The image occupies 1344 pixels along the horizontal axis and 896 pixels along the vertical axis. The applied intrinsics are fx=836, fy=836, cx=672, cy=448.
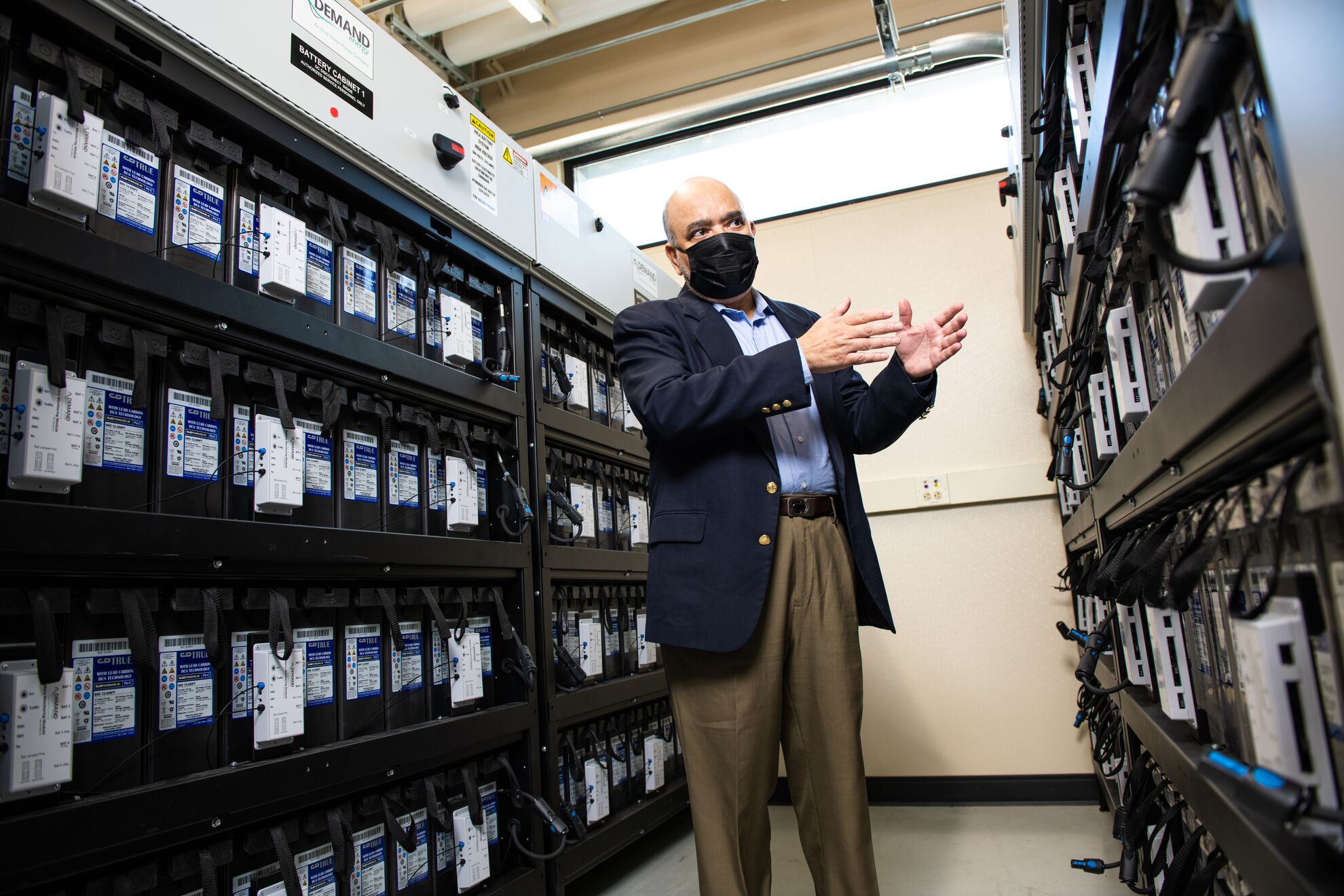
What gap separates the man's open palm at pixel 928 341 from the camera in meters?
1.45

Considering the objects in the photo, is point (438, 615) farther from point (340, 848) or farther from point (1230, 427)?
point (1230, 427)

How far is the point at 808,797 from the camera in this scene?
4.92 ft

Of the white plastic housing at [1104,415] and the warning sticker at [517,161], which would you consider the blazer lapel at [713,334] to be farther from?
the warning sticker at [517,161]

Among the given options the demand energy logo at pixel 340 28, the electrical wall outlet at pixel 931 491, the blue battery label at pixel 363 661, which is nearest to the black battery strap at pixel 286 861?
the blue battery label at pixel 363 661

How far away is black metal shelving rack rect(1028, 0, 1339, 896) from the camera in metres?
0.55

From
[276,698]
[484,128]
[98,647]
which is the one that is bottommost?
[276,698]

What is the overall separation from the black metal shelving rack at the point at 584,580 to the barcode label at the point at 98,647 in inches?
39.4

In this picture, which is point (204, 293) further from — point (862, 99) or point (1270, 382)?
point (862, 99)

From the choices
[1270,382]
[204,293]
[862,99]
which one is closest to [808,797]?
[1270,382]

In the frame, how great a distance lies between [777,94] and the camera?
11.5 ft

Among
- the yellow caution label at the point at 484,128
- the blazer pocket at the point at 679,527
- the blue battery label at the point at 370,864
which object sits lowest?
the blue battery label at the point at 370,864

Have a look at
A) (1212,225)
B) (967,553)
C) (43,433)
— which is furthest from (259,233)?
(967,553)

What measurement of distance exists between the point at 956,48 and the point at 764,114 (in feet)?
3.11

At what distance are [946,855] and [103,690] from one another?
215 centimetres
